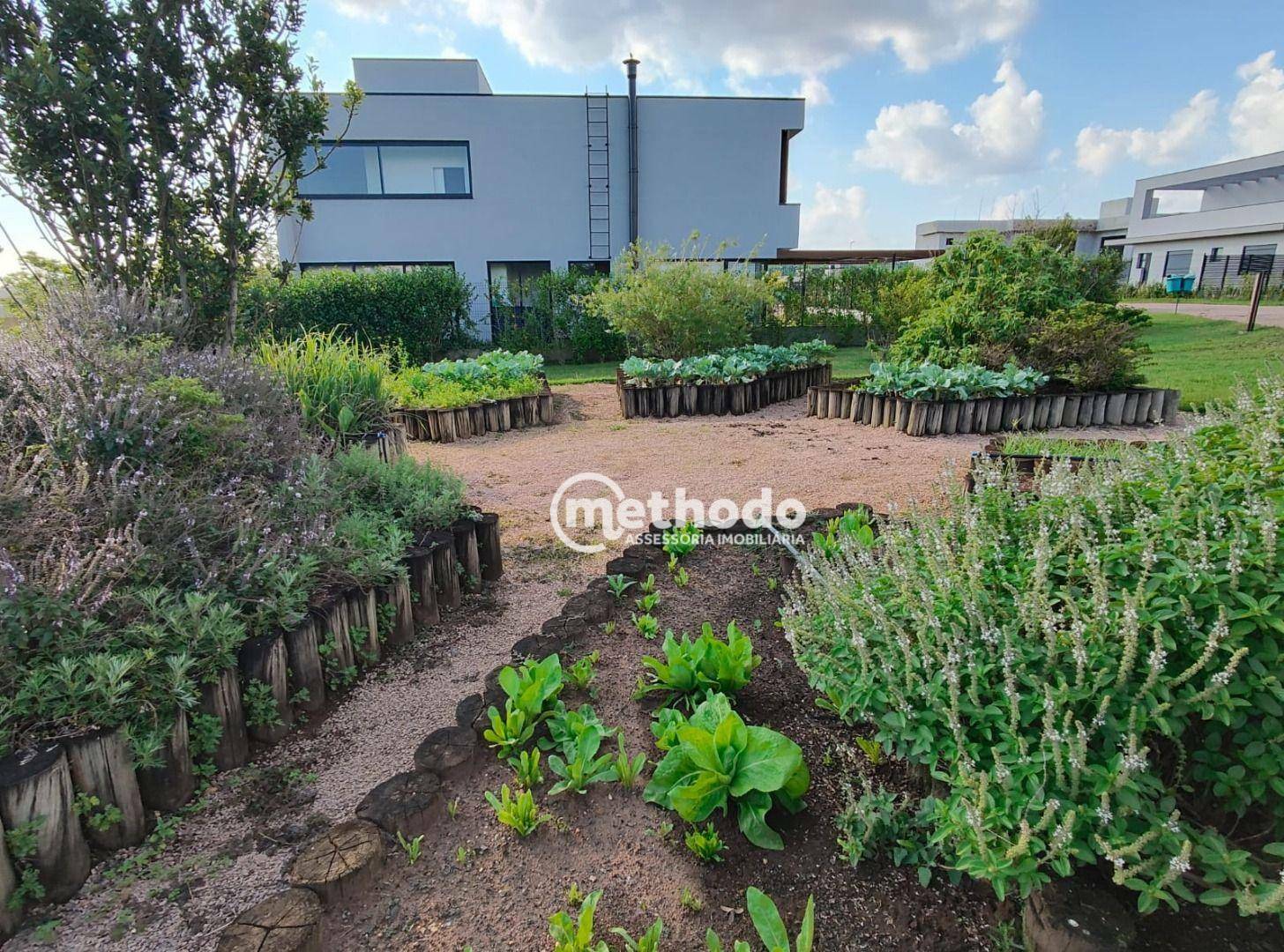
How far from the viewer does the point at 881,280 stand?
16.0m

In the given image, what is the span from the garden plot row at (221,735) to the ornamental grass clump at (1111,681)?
179 centimetres

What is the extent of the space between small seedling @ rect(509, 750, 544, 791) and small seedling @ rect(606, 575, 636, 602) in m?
1.14

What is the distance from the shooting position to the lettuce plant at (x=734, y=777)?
5.60ft

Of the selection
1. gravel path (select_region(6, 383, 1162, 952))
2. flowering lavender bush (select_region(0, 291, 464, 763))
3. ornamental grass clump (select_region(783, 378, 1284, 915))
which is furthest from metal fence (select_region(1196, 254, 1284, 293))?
flowering lavender bush (select_region(0, 291, 464, 763))

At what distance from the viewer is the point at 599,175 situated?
51.6 ft

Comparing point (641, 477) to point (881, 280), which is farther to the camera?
point (881, 280)

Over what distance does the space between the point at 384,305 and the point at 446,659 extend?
10.9 m

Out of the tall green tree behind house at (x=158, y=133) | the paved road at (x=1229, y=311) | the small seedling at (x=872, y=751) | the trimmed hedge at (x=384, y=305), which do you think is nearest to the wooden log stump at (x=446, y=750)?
the small seedling at (x=872, y=751)

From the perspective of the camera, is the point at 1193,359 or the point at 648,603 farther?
the point at 1193,359

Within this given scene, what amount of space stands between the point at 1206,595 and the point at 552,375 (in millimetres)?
11699

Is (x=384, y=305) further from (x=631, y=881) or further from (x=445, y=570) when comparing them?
(x=631, y=881)

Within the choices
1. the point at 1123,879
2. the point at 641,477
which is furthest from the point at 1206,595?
the point at 641,477

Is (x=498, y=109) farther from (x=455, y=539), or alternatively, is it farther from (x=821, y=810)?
(x=821, y=810)

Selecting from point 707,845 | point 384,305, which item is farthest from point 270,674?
point 384,305
